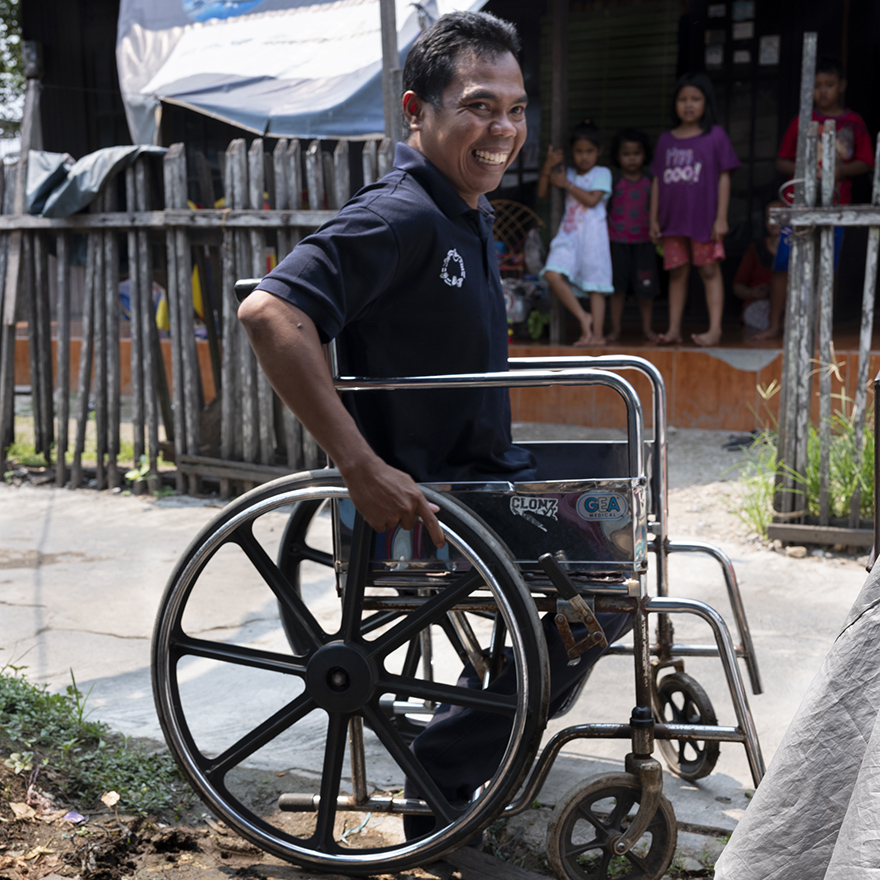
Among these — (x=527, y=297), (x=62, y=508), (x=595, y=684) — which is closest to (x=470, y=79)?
(x=595, y=684)

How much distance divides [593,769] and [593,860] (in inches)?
18.0

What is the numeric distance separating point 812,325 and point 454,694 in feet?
9.21

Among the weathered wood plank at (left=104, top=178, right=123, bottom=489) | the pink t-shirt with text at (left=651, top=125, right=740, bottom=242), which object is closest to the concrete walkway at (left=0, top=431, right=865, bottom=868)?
the weathered wood plank at (left=104, top=178, right=123, bottom=489)

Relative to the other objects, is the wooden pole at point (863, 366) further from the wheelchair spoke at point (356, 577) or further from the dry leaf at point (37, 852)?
the dry leaf at point (37, 852)

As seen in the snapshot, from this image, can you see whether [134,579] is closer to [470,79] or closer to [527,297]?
[470,79]

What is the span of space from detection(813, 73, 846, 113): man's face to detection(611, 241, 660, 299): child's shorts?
135 centimetres

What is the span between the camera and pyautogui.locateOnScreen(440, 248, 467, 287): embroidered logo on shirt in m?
2.05

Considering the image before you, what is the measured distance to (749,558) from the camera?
417 cm

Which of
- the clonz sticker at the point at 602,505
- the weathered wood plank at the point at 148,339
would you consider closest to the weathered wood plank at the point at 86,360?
the weathered wood plank at the point at 148,339

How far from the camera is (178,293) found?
519 centimetres

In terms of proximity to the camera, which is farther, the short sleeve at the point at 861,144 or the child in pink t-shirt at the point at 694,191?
the child in pink t-shirt at the point at 694,191

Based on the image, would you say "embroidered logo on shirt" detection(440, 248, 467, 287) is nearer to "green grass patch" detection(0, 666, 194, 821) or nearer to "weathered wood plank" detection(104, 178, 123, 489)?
"green grass patch" detection(0, 666, 194, 821)

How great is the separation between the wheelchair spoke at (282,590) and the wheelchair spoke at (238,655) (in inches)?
2.6

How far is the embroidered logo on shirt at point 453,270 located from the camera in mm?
2047
